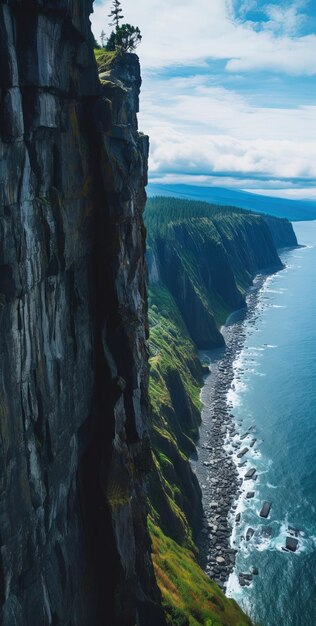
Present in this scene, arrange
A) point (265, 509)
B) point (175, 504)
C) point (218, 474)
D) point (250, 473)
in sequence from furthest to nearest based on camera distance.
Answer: point (218, 474) → point (250, 473) → point (265, 509) → point (175, 504)

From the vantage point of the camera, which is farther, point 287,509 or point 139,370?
point 287,509

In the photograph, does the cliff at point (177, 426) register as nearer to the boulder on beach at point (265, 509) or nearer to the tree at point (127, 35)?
the boulder on beach at point (265, 509)

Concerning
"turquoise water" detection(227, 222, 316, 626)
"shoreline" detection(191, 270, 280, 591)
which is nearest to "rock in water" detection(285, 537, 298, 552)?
"turquoise water" detection(227, 222, 316, 626)

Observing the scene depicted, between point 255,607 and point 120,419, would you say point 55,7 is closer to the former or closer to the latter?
point 120,419

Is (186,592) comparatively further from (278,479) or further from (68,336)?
(278,479)

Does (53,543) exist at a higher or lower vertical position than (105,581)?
higher

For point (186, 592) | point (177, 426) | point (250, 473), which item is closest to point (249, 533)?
point (250, 473)

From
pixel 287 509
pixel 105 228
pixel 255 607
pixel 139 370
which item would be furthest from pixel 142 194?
pixel 287 509

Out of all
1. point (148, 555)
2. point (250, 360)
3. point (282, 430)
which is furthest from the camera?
point (250, 360)
